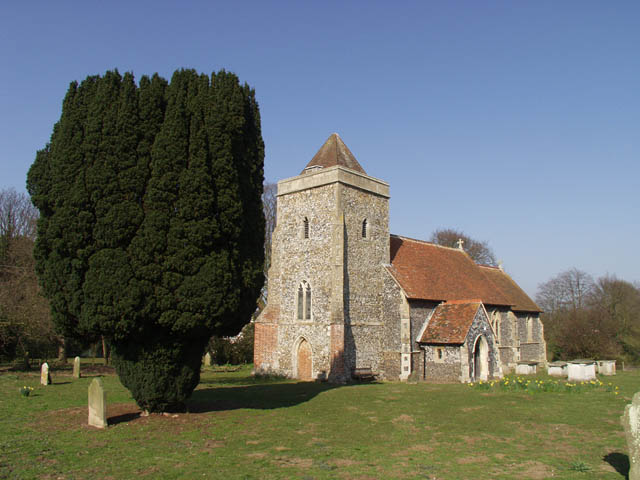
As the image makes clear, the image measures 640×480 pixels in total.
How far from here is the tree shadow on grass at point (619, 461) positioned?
27.2 feet

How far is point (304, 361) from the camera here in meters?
23.5

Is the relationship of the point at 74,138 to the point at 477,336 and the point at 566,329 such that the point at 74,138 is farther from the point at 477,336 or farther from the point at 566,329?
the point at 566,329

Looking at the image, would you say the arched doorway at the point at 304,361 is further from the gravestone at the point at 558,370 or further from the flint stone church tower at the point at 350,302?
the gravestone at the point at 558,370

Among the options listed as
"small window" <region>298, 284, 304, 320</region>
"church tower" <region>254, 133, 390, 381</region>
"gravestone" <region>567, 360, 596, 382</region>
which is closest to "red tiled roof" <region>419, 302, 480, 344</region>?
"church tower" <region>254, 133, 390, 381</region>

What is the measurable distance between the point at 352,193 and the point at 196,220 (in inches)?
521

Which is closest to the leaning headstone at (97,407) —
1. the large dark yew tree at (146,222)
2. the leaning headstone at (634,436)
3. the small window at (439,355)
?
the large dark yew tree at (146,222)

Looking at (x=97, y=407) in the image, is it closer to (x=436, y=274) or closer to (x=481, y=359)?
(x=481, y=359)

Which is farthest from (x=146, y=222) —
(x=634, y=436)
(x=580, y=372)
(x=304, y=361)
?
(x=580, y=372)

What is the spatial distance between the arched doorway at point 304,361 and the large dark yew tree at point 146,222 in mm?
10938

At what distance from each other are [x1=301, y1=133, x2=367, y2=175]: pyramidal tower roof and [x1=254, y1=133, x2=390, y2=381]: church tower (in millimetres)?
55

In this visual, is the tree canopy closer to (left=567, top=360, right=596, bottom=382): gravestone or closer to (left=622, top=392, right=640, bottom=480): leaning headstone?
(left=567, top=360, right=596, bottom=382): gravestone

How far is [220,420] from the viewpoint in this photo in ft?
40.6

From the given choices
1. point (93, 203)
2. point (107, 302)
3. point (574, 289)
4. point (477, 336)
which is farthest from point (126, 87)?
point (574, 289)

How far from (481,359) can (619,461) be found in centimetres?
1508
